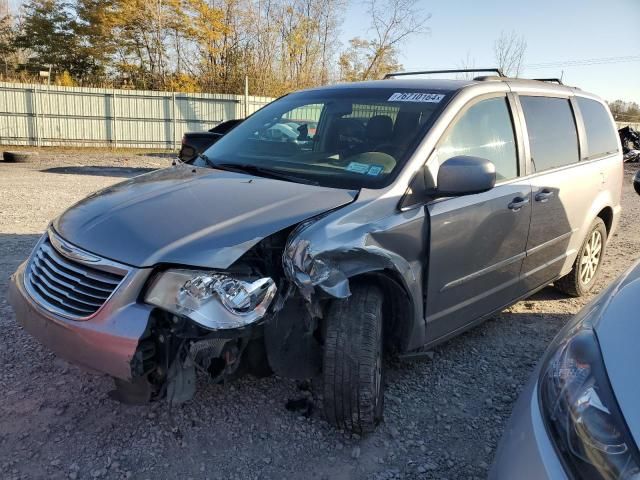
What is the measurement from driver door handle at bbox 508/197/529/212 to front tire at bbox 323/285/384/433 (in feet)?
4.26

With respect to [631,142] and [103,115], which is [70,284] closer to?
[103,115]

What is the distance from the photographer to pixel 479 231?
3131mm

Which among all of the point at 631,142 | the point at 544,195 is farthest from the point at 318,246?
the point at 631,142

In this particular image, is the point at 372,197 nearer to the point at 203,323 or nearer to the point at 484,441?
the point at 203,323

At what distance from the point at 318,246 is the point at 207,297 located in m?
0.53

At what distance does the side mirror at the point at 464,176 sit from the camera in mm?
2748

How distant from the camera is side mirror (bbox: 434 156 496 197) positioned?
2.75m

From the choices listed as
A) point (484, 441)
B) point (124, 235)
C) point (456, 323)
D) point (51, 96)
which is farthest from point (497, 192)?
point (51, 96)

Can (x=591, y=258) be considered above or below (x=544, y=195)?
below

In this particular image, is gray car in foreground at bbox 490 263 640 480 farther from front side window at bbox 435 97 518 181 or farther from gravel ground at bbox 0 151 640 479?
front side window at bbox 435 97 518 181

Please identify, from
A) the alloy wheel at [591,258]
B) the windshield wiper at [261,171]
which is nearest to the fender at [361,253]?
the windshield wiper at [261,171]

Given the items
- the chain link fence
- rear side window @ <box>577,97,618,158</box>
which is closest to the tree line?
the chain link fence

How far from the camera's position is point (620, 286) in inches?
69.1

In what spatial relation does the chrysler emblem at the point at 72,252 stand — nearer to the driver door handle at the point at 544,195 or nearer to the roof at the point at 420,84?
the roof at the point at 420,84
